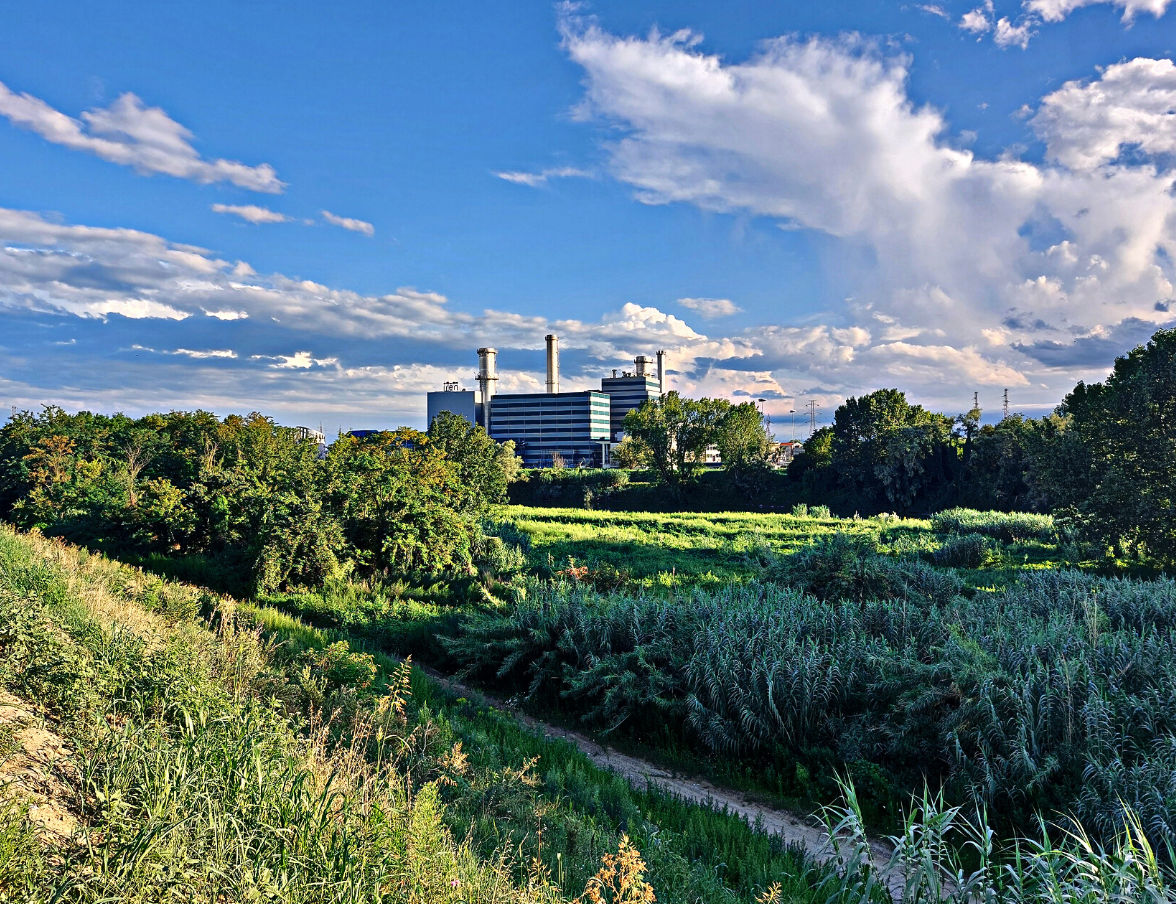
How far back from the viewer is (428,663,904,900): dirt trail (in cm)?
599

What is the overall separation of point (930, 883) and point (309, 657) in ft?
23.2

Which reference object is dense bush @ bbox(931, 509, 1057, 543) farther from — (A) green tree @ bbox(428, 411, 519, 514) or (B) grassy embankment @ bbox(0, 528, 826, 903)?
(B) grassy embankment @ bbox(0, 528, 826, 903)

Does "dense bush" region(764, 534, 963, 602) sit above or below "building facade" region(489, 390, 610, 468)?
below

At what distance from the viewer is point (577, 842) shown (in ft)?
15.8

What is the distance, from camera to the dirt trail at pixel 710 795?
5.99 metres

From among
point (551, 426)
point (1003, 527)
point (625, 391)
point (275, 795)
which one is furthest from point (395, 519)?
point (625, 391)

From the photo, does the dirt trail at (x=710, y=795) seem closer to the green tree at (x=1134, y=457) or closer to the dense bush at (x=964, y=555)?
the dense bush at (x=964, y=555)

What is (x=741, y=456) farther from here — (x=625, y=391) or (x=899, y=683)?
(x=625, y=391)

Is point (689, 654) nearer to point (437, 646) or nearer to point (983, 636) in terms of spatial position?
point (983, 636)

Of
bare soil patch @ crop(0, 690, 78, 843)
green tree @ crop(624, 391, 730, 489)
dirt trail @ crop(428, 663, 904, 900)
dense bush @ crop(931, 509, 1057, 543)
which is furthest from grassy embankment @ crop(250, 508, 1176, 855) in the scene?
green tree @ crop(624, 391, 730, 489)

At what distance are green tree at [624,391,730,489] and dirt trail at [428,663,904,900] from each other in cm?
4639

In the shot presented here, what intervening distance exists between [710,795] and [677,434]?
5014 cm

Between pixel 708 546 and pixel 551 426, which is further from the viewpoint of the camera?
pixel 551 426

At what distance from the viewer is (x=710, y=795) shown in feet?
23.4
